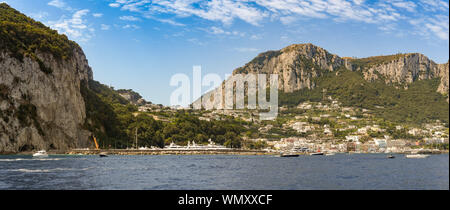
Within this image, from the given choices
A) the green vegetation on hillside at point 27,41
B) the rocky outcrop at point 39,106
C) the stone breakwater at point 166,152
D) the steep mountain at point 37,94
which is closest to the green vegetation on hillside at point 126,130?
the stone breakwater at point 166,152

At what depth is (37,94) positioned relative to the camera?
4963 inches

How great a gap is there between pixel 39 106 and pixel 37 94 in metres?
3.57

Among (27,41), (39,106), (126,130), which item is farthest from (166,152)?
(27,41)

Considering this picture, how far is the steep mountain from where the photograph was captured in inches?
4631

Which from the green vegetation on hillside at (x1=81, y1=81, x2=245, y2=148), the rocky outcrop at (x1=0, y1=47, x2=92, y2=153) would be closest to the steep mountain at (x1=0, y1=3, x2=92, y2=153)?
the rocky outcrop at (x1=0, y1=47, x2=92, y2=153)

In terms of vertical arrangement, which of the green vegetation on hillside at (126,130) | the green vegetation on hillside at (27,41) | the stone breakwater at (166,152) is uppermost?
the green vegetation on hillside at (27,41)

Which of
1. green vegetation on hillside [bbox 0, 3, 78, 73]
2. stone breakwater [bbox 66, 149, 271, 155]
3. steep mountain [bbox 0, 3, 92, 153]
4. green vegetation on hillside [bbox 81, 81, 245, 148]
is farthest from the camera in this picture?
green vegetation on hillside [bbox 81, 81, 245, 148]

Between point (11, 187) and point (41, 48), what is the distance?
4235 inches

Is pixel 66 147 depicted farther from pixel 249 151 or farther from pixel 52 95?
pixel 249 151

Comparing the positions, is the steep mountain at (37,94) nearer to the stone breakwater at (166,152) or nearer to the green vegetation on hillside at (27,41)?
the green vegetation on hillside at (27,41)

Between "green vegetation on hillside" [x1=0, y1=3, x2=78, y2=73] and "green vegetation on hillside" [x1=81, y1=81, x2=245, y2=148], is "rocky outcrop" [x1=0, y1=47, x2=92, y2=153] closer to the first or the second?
"green vegetation on hillside" [x1=0, y1=3, x2=78, y2=73]

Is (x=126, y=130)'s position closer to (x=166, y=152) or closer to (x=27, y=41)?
(x=166, y=152)

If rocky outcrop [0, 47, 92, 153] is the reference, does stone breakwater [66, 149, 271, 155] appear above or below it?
below

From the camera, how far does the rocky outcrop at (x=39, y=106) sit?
11681 cm
